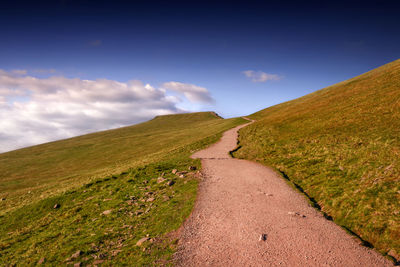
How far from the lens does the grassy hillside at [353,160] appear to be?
11.6 meters

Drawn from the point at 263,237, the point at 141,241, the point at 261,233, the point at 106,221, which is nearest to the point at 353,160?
the point at 261,233

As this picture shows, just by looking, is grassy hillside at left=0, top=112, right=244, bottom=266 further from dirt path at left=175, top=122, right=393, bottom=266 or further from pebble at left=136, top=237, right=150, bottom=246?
dirt path at left=175, top=122, right=393, bottom=266

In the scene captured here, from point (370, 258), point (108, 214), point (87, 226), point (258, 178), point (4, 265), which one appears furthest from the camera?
point (258, 178)

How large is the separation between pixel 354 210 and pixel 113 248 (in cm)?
A: 1482

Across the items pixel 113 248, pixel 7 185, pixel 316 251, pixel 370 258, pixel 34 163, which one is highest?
pixel 34 163

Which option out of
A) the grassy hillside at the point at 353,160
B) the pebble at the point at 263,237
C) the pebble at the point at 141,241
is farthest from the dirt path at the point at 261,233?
the pebble at the point at 141,241

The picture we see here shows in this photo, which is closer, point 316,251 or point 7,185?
point 316,251

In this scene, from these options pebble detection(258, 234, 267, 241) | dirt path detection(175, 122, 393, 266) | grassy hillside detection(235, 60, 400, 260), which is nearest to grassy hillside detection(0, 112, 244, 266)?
dirt path detection(175, 122, 393, 266)

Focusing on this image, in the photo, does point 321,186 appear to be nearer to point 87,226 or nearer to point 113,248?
point 113,248

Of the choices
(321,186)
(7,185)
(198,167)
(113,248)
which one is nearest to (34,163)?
(7,185)

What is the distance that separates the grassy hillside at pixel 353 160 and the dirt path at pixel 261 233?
1.58m

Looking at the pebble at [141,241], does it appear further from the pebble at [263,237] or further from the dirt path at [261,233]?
the pebble at [263,237]

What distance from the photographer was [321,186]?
54.0 feet

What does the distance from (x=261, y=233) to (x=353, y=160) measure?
13537mm
